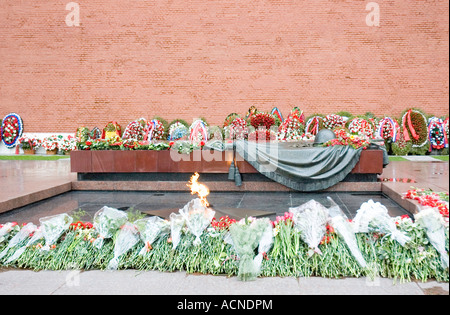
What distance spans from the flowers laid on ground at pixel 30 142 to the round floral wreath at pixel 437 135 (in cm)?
1170

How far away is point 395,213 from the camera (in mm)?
4969

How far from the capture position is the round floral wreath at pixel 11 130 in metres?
13.9

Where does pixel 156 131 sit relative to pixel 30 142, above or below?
above

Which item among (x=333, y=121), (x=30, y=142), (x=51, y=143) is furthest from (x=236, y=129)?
(x=30, y=142)

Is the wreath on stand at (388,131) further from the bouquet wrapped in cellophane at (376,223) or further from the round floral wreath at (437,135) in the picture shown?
the bouquet wrapped in cellophane at (376,223)

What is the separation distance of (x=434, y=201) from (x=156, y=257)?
2232mm

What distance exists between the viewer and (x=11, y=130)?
45.5ft

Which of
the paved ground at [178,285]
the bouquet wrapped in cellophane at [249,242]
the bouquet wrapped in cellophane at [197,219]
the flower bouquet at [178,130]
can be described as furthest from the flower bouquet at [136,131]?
the bouquet wrapped in cellophane at [249,242]

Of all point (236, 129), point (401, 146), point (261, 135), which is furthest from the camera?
point (401, 146)

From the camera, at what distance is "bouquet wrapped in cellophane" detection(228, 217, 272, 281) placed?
3000 mm

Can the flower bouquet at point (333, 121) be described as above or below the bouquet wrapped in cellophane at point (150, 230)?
above

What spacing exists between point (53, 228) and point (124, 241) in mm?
630

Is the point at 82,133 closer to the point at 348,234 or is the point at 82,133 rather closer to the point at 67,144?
the point at 67,144

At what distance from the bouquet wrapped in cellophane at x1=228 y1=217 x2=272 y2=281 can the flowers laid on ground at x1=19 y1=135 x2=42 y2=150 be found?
12.1m
